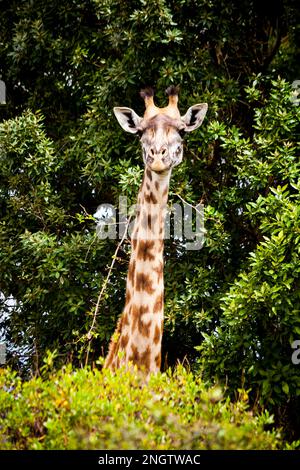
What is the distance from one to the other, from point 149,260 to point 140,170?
2.54 m

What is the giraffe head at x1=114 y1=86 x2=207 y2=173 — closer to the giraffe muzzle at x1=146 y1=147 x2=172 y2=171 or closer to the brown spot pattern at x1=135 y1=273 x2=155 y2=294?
the giraffe muzzle at x1=146 y1=147 x2=172 y2=171

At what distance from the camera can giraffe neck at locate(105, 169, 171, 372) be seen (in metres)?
7.89

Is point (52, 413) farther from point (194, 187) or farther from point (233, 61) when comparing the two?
point (233, 61)

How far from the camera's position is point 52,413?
19.1 feet

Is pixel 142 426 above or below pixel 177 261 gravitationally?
below

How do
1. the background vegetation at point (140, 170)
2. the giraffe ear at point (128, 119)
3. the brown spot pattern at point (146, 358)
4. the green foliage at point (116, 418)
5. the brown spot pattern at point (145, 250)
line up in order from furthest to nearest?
the background vegetation at point (140, 170) < the giraffe ear at point (128, 119) < the brown spot pattern at point (145, 250) < the brown spot pattern at point (146, 358) < the green foliage at point (116, 418)

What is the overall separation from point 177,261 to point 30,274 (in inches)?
74.7

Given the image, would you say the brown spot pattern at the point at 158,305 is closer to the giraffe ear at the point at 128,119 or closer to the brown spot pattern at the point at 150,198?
the brown spot pattern at the point at 150,198

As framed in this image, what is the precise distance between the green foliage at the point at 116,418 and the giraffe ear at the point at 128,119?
10.2 feet

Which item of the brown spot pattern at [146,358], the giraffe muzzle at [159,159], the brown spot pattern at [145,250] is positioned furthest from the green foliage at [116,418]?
the giraffe muzzle at [159,159]

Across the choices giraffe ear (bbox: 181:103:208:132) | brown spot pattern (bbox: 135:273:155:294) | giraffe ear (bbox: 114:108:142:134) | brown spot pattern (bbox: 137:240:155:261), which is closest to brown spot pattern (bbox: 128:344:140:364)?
brown spot pattern (bbox: 135:273:155:294)

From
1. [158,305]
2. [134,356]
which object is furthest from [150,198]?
[134,356]

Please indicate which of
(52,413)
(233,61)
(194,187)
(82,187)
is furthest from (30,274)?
(52,413)

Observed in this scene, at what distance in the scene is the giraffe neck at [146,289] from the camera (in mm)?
7887
